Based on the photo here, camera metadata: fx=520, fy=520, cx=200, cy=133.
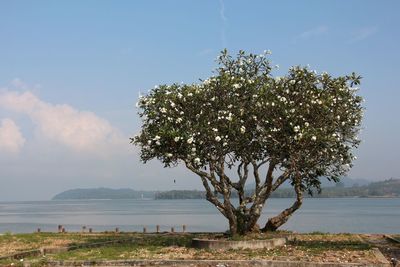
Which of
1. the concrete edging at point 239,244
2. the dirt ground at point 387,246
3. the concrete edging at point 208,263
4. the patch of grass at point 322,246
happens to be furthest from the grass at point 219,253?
the concrete edging at point 208,263

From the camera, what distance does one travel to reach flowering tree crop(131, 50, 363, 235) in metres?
30.9

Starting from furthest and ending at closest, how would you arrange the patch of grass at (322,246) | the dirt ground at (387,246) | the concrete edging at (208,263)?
the patch of grass at (322,246)
the dirt ground at (387,246)
the concrete edging at (208,263)

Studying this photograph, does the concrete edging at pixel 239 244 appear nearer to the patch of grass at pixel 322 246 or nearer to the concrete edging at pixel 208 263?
the patch of grass at pixel 322 246

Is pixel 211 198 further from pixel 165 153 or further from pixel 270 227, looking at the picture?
pixel 270 227

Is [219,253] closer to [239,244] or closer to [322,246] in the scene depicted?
[239,244]

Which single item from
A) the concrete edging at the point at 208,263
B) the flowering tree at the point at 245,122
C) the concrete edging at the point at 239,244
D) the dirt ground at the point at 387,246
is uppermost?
the flowering tree at the point at 245,122

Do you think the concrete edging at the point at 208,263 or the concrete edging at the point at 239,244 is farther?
the concrete edging at the point at 239,244

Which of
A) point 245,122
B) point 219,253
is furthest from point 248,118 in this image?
point 219,253

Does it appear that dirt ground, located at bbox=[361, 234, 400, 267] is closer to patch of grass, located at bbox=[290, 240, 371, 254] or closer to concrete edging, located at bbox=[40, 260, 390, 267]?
patch of grass, located at bbox=[290, 240, 371, 254]

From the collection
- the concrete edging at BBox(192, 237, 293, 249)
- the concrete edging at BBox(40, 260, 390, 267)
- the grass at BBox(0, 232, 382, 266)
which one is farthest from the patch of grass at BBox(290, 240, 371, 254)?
the concrete edging at BBox(40, 260, 390, 267)

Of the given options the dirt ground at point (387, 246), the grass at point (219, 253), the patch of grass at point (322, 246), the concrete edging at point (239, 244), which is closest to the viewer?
the dirt ground at point (387, 246)

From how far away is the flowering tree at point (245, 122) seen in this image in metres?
30.9

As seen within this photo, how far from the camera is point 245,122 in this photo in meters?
31.8

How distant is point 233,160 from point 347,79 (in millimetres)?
9271
